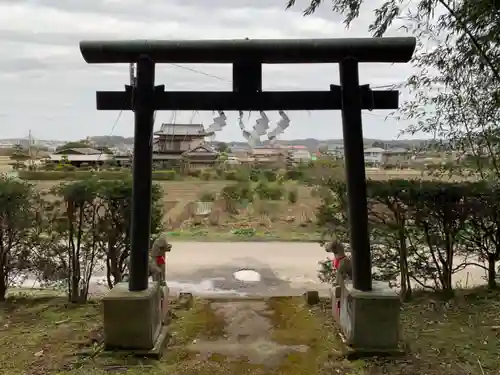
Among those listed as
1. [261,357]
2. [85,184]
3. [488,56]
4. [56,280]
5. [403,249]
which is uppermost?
[488,56]

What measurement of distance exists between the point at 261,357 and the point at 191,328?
822 mm

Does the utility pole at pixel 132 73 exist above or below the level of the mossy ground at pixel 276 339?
above

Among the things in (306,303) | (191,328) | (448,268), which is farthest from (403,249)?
(191,328)

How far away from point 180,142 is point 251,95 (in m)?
0.98

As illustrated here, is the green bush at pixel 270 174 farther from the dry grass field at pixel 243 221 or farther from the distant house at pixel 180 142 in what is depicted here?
the dry grass field at pixel 243 221

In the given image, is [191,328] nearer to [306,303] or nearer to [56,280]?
[306,303]

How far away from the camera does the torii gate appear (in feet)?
10.6

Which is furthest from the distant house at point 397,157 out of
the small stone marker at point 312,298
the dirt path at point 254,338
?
the dirt path at point 254,338

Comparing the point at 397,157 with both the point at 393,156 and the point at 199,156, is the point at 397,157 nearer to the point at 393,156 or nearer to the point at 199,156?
the point at 393,156

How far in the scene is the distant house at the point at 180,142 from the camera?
3475 mm

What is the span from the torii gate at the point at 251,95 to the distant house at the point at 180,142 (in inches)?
7.1

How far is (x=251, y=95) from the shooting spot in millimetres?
3355

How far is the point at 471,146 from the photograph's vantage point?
15.2ft

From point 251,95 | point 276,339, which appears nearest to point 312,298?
point 276,339
